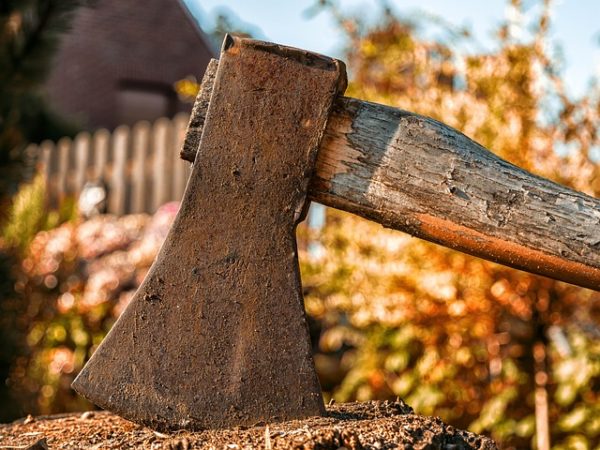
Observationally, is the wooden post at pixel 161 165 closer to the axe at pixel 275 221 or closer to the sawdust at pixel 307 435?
the sawdust at pixel 307 435

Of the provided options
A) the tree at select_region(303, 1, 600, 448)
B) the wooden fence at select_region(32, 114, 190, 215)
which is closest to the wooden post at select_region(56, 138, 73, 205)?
the wooden fence at select_region(32, 114, 190, 215)

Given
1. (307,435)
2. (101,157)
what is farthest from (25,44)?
(101,157)

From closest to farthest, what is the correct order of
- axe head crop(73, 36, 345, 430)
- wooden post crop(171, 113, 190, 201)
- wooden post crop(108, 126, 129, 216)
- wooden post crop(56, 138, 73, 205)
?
axe head crop(73, 36, 345, 430) → wooden post crop(171, 113, 190, 201) → wooden post crop(108, 126, 129, 216) → wooden post crop(56, 138, 73, 205)

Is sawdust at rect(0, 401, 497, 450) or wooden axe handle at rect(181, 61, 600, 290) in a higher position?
wooden axe handle at rect(181, 61, 600, 290)

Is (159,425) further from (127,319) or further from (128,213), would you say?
(128,213)

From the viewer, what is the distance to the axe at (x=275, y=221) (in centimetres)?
165

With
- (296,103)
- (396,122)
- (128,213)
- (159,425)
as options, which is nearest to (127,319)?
(159,425)

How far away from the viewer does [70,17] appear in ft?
11.7

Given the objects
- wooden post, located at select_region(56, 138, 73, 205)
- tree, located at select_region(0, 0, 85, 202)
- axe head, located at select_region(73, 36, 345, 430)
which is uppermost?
tree, located at select_region(0, 0, 85, 202)

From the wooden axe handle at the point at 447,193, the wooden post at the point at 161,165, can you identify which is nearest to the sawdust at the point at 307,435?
the wooden axe handle at the point at 447,193

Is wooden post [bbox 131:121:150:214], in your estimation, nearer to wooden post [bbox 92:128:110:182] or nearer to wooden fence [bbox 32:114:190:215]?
wooden fence [bbox 32:114:190:215]

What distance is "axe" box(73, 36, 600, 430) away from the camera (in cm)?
165

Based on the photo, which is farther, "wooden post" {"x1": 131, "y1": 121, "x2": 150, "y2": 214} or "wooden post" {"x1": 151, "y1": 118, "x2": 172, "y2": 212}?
"wooden post" {"x1": 131, "y1": 121, "x2": 150, "y2": 214}

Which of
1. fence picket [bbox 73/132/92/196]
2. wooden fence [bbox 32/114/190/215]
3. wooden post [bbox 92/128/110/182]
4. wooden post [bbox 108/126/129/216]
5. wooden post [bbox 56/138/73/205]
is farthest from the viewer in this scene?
wooden post [bbox 56/138/73/205]
